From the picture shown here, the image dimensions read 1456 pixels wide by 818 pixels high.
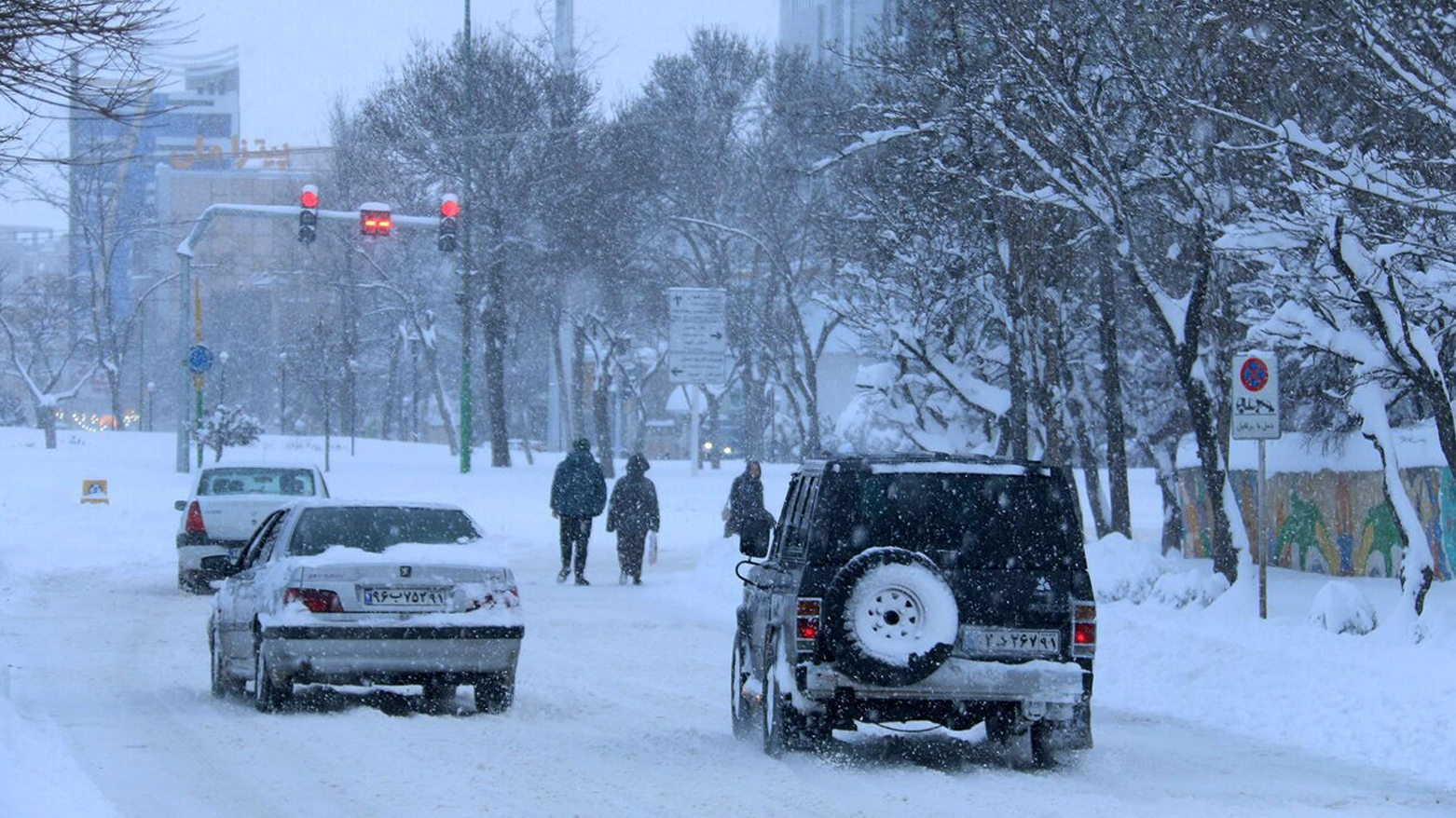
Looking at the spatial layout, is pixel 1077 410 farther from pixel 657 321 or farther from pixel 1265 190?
pixel 657 321

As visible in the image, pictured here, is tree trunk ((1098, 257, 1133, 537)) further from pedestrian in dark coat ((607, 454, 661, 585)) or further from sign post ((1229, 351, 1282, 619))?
sign post ((1229, 351, 1282, 619))

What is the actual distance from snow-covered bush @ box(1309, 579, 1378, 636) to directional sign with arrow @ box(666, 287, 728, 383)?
22590mm

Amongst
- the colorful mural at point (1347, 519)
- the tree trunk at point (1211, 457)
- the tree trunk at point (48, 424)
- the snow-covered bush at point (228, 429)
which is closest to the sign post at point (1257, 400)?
the tree trunk at point (1211, 457)

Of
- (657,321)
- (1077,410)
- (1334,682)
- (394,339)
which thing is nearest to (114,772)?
(1334,682)

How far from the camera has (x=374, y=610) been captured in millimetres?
11812

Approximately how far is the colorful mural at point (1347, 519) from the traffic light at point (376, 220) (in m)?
12.7

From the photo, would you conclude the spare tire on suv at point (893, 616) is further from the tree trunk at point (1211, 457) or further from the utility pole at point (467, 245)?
the utility pole at point (467, 245)

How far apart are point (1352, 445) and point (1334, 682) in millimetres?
12675

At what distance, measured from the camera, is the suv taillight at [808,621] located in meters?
9.77

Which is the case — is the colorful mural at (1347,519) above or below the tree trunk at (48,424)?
below

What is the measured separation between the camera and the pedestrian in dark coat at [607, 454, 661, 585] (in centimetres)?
2586

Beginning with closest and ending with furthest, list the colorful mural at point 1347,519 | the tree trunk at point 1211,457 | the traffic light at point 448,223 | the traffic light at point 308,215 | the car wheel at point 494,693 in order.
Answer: the car wheel at point 494,693, the tree trunk at point 1211,457, the colorful mural at point 1347,519, the traffic light at point 448,223, the traffic light at point 308,215

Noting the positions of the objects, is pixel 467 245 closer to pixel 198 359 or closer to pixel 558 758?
pixel 198 359

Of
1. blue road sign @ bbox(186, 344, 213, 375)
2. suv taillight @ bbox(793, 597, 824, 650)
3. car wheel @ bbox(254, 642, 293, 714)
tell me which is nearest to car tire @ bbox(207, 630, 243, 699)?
car wheel @ bbox(254, 642, 293, 714)
